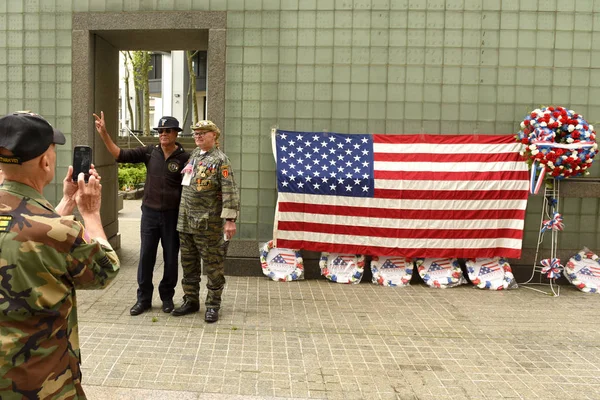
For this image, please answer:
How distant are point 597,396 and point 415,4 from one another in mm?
5090

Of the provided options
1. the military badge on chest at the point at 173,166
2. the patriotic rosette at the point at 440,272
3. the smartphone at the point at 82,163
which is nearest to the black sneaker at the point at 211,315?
the military badge on chest at the point at 173,166

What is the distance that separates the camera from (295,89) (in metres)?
7.84

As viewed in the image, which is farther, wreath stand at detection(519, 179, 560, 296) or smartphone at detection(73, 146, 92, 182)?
wreath stand at detection(519, 179, 560, 296)

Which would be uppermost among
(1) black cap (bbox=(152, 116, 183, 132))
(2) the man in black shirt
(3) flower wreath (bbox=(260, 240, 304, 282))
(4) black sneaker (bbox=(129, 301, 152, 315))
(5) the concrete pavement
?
(1) black cap (bbox=(152, 116, 183, 132))

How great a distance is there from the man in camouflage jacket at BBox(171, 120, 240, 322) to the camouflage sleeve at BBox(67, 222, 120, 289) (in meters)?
3.43

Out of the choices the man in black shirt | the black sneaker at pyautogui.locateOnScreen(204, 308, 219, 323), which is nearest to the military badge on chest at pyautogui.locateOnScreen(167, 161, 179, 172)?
the man in black shirt

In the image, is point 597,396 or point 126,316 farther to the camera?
point 126,316

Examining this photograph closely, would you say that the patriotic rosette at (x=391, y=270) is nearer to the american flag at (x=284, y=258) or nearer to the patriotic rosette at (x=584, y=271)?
the american flag at (x=284, y=258)

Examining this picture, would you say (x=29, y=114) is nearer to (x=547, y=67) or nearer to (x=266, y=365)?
(x=266, y=365)

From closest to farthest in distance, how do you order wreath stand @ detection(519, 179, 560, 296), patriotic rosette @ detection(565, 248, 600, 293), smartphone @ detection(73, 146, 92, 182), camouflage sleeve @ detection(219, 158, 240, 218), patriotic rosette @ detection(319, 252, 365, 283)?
smartphone @ detection(73, 146, 92, 182) → camouflage sleeve @ detection(219, 158, 240, 218) → wreath stand @ detection(519, 179, 560, 296) → patriotic rosette @ detection(565, 248, 600, 293) → patriotic rosette @ detection(319, 252, 365, 283)

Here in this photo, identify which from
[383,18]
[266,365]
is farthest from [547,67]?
[266,365]

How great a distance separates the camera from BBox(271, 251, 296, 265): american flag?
784cm

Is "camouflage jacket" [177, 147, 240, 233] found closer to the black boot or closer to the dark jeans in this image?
the dark jeans

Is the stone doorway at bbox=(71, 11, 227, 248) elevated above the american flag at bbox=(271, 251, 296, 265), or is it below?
above
